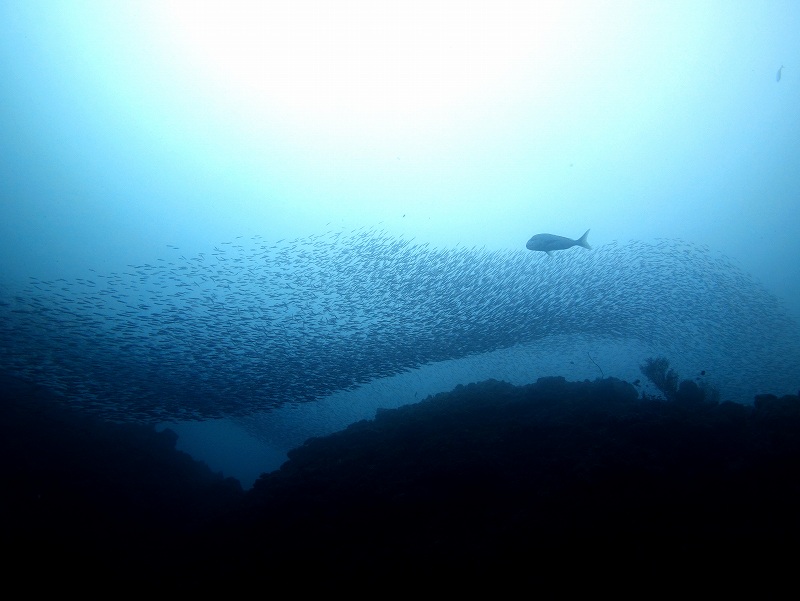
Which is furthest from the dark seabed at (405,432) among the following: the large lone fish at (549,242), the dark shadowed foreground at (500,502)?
the large lone fish at (549,242)

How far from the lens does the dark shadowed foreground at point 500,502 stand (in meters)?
5.89

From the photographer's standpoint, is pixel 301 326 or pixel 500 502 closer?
pixel 500 502

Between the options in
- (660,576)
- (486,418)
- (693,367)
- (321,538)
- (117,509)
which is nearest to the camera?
(660,576)

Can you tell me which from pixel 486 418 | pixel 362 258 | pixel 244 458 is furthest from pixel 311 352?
pixel 244 458

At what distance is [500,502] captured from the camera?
289 inches

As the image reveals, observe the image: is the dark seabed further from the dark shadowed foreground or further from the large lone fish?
the large lone fish

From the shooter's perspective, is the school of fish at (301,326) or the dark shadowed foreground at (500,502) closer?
the dark shadowed foreground at (500,502)

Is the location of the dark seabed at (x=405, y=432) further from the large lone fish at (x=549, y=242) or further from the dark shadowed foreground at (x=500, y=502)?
the large lone fish at (x=549, y=242)

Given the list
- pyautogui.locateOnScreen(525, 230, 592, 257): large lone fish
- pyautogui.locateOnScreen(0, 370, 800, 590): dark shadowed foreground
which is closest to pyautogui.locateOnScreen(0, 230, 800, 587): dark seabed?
pyautogui.locateOnScreen(0, 370, 800, 590): dark shadowed foreground

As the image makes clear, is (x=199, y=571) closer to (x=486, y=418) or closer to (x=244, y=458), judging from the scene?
(x=486, y=418)

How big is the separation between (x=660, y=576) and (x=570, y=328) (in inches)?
512

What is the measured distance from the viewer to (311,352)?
1541cm

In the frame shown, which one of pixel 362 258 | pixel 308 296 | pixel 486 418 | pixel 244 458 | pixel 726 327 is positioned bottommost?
pixel 244 458

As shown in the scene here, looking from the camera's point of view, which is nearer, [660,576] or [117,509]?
[660,576]
